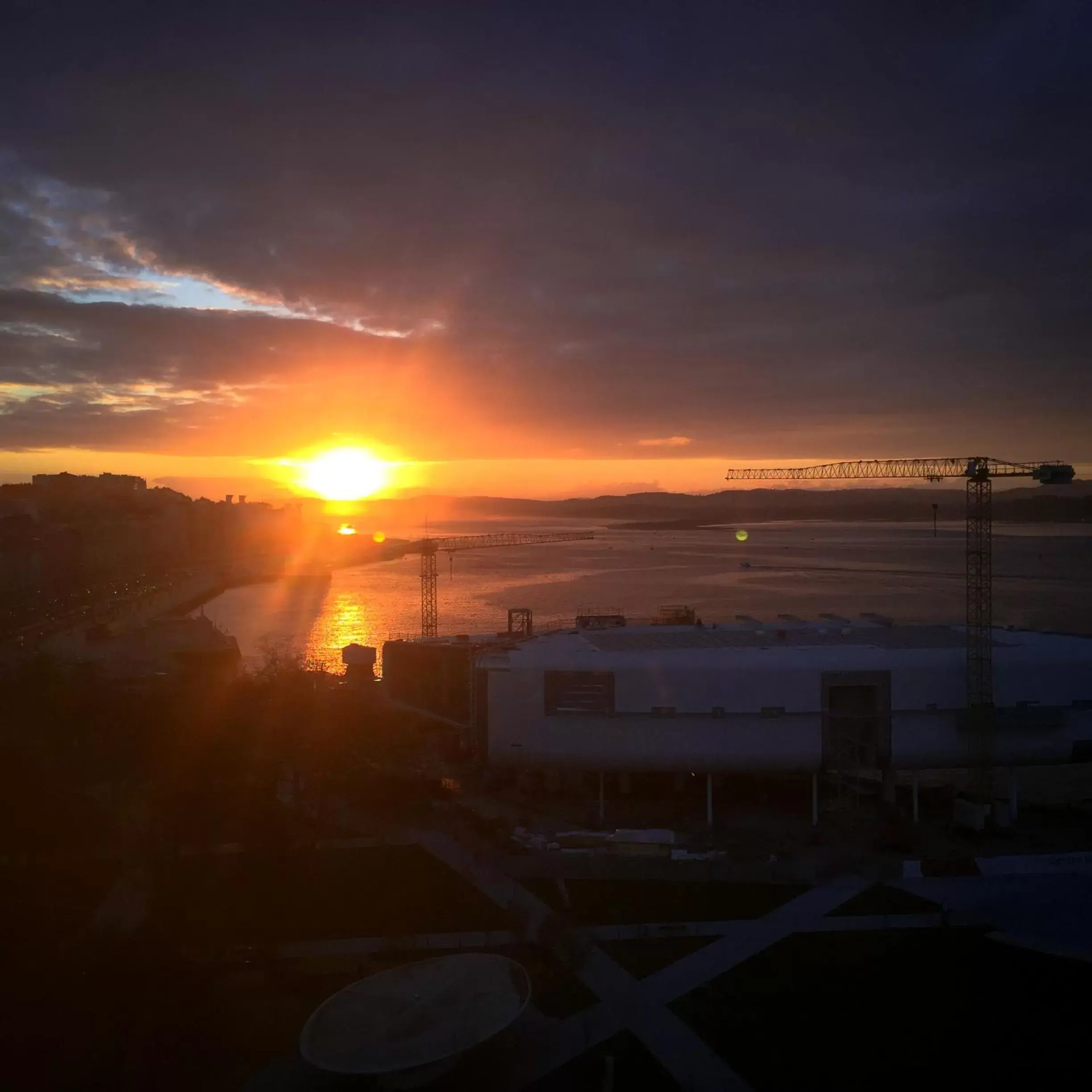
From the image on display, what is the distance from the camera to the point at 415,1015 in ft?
11.3

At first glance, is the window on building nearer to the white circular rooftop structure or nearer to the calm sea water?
the white circular rooftop structure

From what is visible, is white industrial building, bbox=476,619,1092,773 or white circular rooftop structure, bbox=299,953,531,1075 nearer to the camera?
white circular rooftop structure, bbox=299,953,531,1075

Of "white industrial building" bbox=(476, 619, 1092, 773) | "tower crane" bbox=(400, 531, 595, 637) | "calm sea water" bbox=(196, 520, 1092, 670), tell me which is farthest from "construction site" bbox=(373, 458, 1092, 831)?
"tower crane" bbox=(400, 531, 595, 637)

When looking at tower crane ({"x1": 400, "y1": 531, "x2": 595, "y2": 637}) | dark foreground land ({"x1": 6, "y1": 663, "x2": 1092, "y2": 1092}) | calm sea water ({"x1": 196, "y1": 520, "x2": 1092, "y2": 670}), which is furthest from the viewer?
tower crane ({"x1": 400, "y1": 531, "x2": 595, "y2": 637})

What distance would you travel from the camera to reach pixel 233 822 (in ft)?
17.9

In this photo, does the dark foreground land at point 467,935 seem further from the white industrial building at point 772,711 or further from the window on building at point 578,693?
the window on building at point 578,693

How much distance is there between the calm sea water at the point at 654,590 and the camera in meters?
18.7

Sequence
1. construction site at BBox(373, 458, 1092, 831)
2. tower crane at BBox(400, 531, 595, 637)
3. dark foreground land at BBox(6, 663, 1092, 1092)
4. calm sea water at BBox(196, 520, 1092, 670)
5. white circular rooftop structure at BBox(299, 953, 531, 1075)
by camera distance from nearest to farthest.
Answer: white circular rooftop structure at BBox(299, 953, 531, 1075) → dark foreground land at BBox(6, 663, 1092, 1092) → construction site at BBox(373, 458, 1092, 831) → calm sea water at BBox(196, 520, 1092, 670) → tower crane at BBox(400, 531, 595, 637)

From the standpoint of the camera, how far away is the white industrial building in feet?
21.1

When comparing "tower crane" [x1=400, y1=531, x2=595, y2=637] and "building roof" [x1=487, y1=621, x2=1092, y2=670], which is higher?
"building roof" [x1=487, y1=621, x2=1092, y2=670]

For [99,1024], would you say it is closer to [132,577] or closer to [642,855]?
[642,855]

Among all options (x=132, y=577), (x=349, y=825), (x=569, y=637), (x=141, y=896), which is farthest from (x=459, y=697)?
(x=132, y=577)

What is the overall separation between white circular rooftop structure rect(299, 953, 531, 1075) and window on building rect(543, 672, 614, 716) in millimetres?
2818

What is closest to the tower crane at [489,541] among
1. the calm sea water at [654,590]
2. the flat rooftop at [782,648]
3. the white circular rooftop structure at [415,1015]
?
the calm sea water at [654,590]
